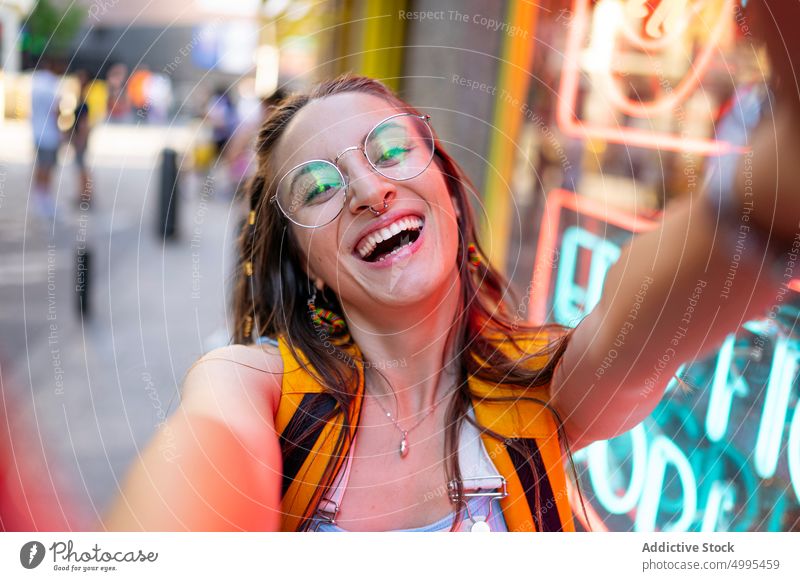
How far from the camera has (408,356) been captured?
2.56 ft

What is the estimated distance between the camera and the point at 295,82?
2.64 feet

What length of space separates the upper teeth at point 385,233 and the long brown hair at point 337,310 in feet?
0.25

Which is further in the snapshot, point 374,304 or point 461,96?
point 461,96

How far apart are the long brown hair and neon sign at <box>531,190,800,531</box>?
0.44 ft

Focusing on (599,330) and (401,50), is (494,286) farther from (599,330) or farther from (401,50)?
(401,50)

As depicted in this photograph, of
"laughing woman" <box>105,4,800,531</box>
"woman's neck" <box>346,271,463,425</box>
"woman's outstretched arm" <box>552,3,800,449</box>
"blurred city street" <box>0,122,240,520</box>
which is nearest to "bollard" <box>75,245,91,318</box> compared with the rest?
"blurred city street" <box>0,122,240,520</box>

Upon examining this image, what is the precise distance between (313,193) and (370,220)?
6 centimetres

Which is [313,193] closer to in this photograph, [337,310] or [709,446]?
[337,310]

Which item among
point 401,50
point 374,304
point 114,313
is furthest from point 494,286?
point 114,313

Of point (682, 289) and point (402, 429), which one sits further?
point (402, 429)

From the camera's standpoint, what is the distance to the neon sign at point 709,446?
0.96 m

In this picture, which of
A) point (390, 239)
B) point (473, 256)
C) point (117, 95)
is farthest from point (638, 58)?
point (117, 95)

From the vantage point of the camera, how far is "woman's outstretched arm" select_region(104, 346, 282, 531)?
0.68 m

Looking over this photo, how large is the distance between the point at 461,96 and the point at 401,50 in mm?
110
